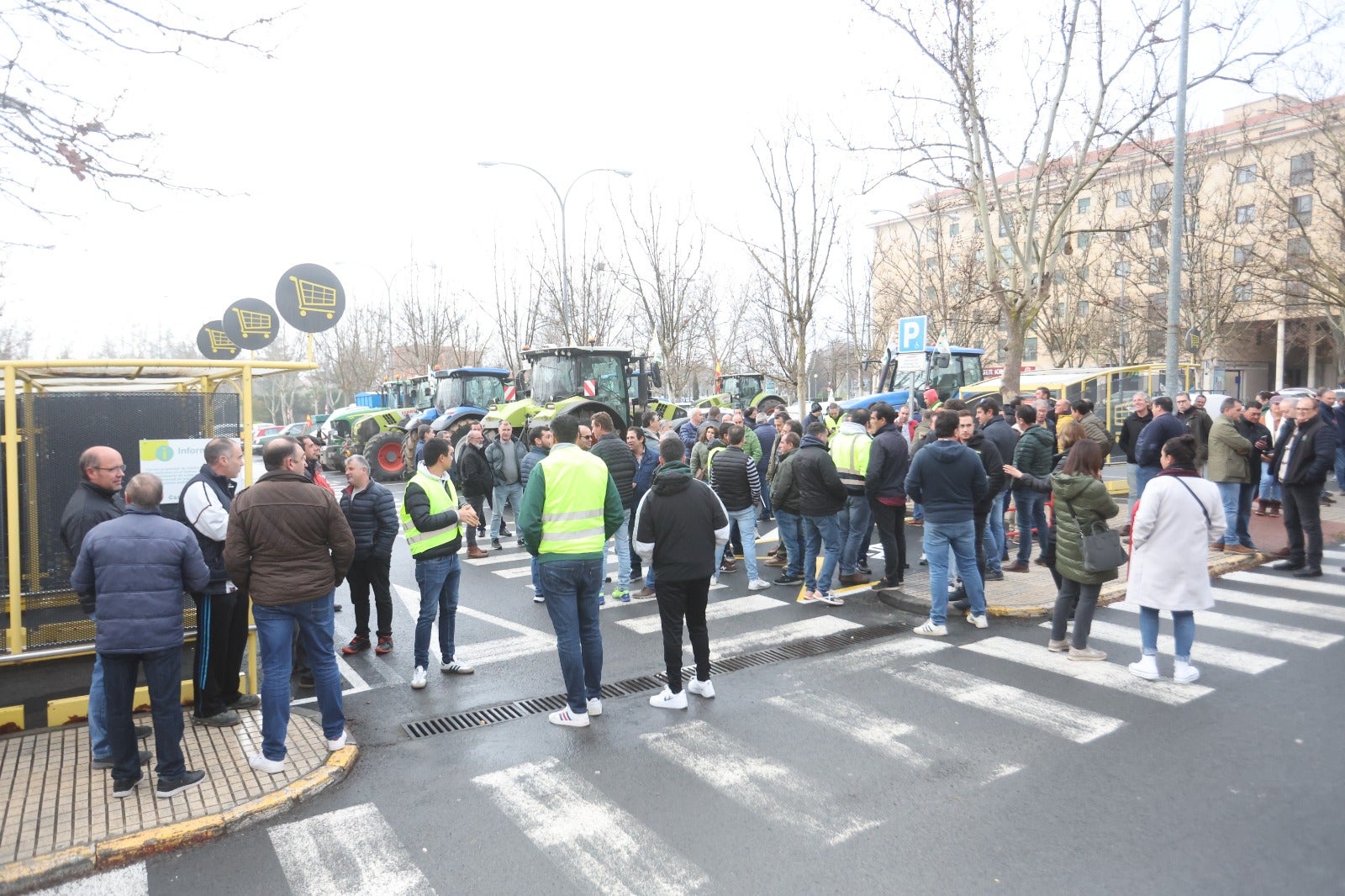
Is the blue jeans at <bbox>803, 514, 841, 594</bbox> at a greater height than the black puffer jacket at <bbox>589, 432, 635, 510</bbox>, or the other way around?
the black puffer jacket at <bbox>589, 432, 635, 510</bbox>

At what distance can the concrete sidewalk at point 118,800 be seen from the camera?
4.00 meters

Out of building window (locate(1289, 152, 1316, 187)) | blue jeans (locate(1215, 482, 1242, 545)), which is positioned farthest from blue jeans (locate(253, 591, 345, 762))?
building window (locate(1289, 152, 1316, 187))

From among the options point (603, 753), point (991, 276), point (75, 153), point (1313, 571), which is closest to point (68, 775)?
point (603, 753)

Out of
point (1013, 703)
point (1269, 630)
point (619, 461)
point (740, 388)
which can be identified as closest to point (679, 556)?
point (1013, 703)

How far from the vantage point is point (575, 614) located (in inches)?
221

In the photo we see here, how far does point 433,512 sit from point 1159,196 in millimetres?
28120

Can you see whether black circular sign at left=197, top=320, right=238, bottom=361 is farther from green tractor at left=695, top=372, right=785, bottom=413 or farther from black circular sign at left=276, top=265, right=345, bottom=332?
green tractor at left=695, top=372, right=785, bottom=413

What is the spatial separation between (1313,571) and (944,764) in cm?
698

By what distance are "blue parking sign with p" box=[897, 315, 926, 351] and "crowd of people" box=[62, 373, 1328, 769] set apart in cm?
311

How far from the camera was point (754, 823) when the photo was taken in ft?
13.9

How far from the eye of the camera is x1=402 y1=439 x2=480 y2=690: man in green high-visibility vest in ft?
20.6

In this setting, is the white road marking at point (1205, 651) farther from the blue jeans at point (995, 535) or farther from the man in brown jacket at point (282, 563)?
the man in brown jacket at point (282, 563)

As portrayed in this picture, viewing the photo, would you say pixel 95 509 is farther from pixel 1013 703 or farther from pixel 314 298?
pixel 1013 703

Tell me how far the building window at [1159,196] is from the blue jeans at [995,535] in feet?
64.6
